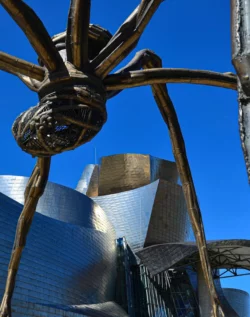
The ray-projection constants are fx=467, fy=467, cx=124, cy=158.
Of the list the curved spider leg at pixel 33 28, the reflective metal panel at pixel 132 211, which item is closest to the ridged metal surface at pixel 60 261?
the reflective metal panel at pixel 132 211

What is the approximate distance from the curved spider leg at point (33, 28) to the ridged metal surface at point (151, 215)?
87.8 ft

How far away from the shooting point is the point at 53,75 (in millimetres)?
4977

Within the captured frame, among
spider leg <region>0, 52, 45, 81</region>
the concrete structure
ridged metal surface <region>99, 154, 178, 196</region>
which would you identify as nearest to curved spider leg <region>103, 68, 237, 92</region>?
spider leg <region>0, 52, 45, 81</region>

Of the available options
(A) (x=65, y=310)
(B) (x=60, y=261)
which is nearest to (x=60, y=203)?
(B) (x=60, y=261)

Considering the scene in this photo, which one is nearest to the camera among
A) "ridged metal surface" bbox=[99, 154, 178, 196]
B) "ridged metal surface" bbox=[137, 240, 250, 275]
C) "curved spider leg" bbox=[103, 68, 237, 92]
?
"curved spider leg" bbox=[103, 68, 237, 92]

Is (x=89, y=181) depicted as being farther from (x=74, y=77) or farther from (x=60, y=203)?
(x=74, y=77)

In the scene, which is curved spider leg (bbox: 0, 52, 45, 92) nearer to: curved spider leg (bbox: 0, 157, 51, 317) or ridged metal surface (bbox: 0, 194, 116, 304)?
curved spider leg (bbox: 0, 157, 51, 317)

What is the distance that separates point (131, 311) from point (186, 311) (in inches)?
134

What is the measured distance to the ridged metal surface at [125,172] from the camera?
3547 centimetres

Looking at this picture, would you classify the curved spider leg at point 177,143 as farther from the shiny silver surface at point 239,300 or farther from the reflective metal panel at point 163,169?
the shiny silver surface at point 239,300

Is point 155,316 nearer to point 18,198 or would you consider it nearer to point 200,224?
point 18,198

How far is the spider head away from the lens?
4801 mm

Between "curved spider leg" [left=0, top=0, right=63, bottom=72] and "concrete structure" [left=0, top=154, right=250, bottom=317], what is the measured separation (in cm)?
1437

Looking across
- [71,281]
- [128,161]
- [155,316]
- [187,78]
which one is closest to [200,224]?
[187,78]
